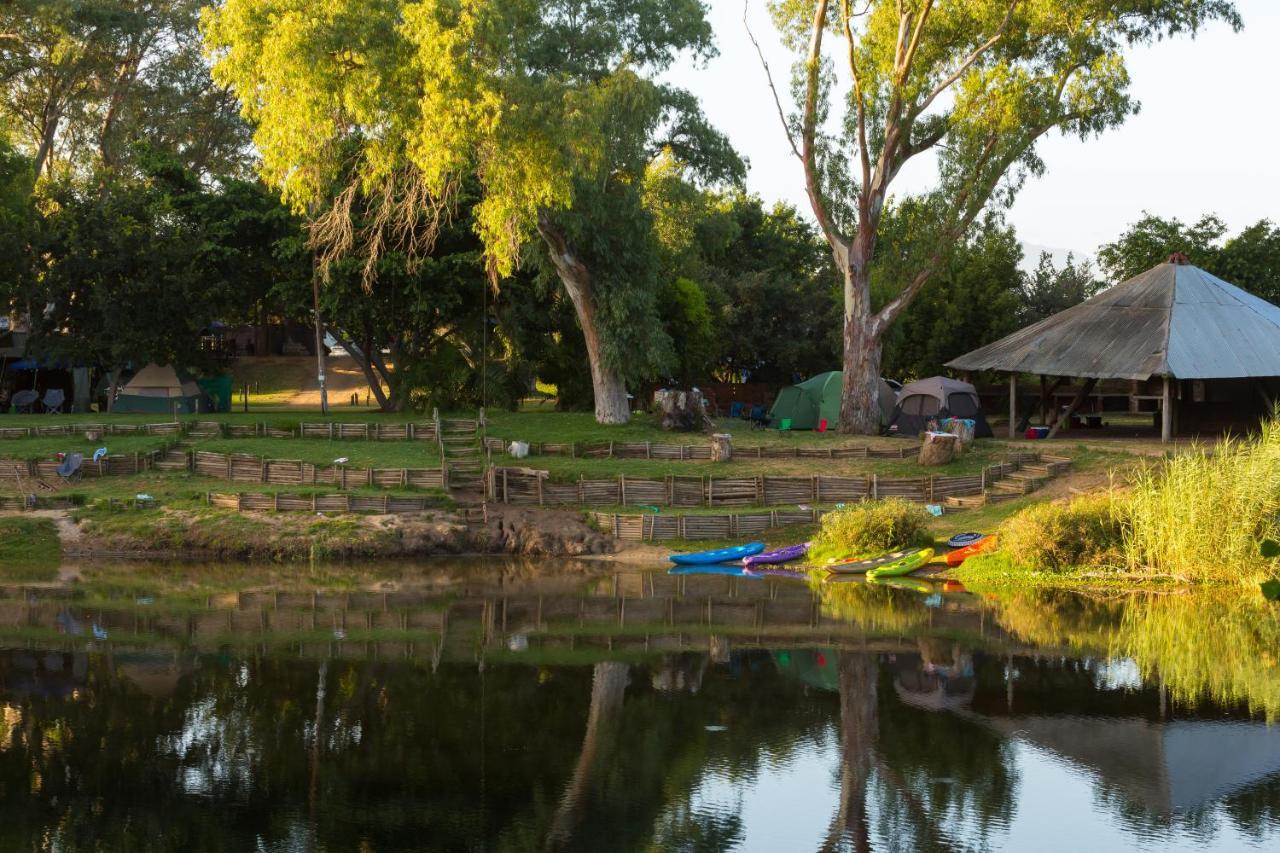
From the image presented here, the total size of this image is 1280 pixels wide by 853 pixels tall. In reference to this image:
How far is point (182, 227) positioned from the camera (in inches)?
1620

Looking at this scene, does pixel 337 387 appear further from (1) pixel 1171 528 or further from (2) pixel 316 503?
(1) pixel 1171 528

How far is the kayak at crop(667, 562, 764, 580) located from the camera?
2662 cm

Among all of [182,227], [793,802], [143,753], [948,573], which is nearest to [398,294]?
[182,227]

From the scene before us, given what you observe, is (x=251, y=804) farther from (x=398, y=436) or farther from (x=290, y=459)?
(x=398, y=436)

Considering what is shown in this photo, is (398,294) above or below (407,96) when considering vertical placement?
below

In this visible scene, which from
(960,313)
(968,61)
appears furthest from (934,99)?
(960,313)

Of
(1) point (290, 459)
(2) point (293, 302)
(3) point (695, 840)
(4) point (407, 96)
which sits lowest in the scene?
(3) point (695, 840)

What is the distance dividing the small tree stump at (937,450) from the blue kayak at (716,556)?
21.8ft

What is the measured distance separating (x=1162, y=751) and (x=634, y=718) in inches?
242

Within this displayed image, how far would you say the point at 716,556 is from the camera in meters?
27.8

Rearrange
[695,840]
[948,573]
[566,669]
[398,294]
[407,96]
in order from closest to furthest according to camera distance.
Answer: [695,840], [566,669], [948,573], [407,96], [398,294]

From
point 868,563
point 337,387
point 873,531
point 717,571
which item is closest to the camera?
point 868,563

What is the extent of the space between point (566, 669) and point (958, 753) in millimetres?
6231

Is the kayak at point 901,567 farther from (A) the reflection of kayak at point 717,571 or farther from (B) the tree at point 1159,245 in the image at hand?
(B) the tree at point 1159,245
